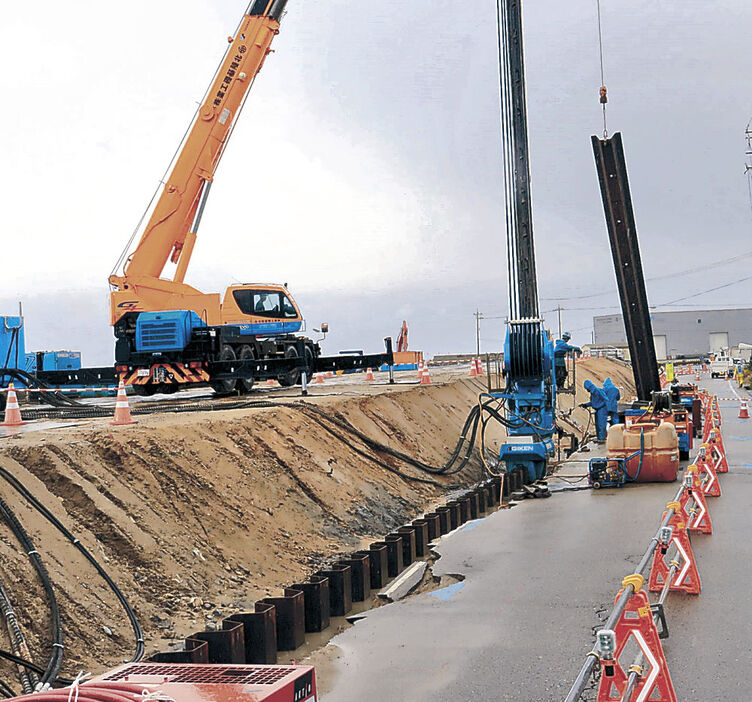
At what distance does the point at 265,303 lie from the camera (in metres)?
22.8

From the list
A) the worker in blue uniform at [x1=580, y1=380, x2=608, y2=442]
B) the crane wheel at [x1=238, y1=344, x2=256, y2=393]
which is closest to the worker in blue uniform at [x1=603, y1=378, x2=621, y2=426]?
the worker in blue uniform at [x1=580, y1=380, x2=608, y2=442]

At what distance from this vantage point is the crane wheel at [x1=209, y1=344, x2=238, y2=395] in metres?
21.0

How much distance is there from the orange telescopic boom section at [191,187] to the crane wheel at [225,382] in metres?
1.04

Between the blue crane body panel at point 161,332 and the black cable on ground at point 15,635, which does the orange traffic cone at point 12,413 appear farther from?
the black cable on ground at point 15,635

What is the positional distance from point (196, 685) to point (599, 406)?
20.0 meters

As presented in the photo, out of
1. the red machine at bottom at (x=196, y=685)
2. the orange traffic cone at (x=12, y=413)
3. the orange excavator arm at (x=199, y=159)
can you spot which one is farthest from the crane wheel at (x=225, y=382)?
the red machine at bottom at (x=196, y=685)

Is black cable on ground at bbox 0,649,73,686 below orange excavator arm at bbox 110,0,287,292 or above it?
below

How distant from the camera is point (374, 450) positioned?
17.5m

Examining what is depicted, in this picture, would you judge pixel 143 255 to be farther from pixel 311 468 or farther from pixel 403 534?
pixel 403 534

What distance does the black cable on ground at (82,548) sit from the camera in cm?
746

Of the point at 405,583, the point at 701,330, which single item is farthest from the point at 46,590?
the point at 701,330

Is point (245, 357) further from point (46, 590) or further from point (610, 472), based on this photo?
point (46, 590)

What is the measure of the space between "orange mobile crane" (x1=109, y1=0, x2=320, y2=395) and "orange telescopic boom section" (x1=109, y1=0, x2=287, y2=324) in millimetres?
25

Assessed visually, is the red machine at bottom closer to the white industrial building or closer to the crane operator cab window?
the crane operator cab window
